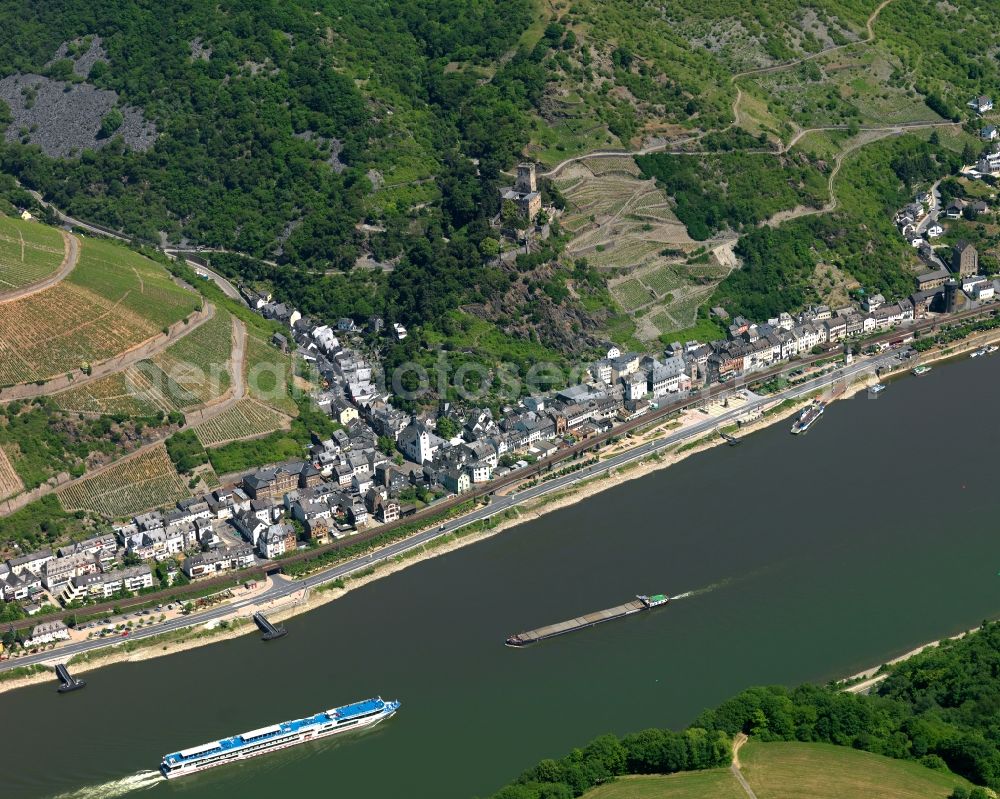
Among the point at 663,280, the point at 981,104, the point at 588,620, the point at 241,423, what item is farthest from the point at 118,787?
the point at 981,104

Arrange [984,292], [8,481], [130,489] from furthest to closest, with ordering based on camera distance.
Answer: [984,292]
[130,489]
[8,481]

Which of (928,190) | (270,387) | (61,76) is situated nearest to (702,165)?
(928,190)

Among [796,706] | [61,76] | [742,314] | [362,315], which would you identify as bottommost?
[796,706]

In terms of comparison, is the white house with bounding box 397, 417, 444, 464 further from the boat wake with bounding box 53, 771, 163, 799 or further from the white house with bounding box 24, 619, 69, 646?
the boat wake with bounding box 53, 771, 163, 799

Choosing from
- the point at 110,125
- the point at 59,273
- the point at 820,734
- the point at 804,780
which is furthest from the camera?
the point at 110,125

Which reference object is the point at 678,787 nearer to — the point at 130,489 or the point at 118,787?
the point at 118,787

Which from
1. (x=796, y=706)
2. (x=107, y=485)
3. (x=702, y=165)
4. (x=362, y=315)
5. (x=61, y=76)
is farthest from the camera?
(x=61, y=76)

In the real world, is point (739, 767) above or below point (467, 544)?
below

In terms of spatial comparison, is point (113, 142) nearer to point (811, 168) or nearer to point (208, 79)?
point (208, 79)

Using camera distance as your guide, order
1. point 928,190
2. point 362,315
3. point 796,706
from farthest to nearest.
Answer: point 928,190 < point 362,315 < point 796,706
